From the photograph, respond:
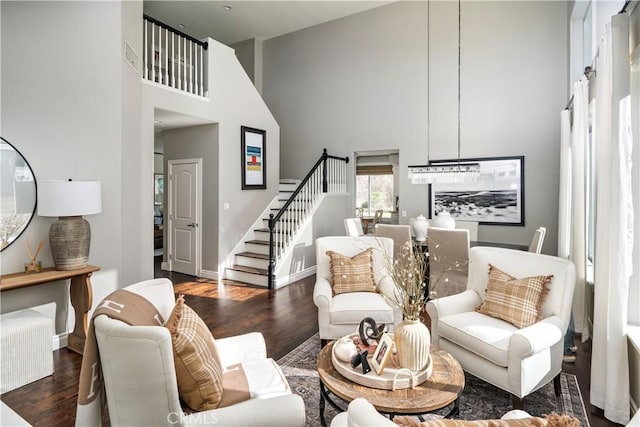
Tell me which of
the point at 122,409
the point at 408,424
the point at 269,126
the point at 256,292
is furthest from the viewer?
the point at 269,126

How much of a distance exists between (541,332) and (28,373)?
3.68 m

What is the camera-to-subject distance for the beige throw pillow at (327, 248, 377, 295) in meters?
3.41

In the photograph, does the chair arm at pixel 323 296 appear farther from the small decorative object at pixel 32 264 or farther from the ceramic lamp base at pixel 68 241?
the small decorative object at pixel 32 264

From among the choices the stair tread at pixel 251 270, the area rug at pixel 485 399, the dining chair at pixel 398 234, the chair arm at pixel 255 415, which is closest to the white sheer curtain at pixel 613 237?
the area rug at pixel 485 399

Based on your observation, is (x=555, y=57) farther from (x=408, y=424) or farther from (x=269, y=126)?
(x=408, y=424)

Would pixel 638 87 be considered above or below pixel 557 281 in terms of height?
above

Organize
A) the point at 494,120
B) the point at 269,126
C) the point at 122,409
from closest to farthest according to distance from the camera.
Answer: the point at 122,409, the point at 494,120, the point at 269,126

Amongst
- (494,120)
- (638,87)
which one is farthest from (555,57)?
(638,87)

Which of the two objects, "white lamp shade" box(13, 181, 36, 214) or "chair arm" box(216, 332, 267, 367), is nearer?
"chair arm" box(216, 332, 267, 367)

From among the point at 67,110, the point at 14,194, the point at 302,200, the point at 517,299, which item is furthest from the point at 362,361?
the point at 302,200

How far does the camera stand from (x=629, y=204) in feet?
7.66

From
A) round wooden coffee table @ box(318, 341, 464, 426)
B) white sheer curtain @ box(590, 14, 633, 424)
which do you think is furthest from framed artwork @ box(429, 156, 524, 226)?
round wooden coffee table @ box(318, 341, 464, 426)

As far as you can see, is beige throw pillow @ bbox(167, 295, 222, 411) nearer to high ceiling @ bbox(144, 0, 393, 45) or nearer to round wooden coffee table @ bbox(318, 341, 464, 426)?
round wooden coffee table @ bbox(318, 341, 464, 426)

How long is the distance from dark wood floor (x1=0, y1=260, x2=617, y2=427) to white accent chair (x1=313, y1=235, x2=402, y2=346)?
1.86 feet
